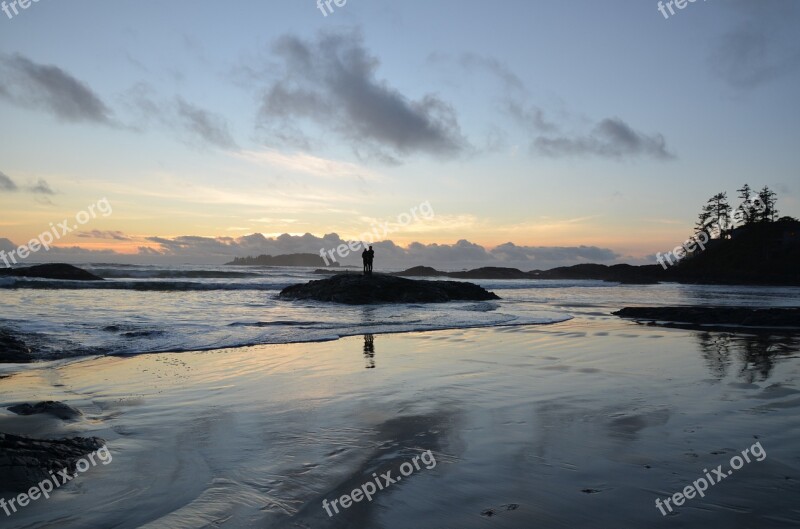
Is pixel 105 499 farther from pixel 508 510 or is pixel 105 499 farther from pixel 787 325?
pixel 787 325

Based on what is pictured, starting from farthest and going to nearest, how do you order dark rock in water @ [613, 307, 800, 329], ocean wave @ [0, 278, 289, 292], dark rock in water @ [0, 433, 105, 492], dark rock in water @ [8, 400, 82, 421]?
ocean wave @ [0, 278, 289, 292] < dark rock in water @ [613, 307, 800, 329] < dark rock in water @ [8, 400, 82, 421] < dark rock in water @ [0, 433, 105, 492]

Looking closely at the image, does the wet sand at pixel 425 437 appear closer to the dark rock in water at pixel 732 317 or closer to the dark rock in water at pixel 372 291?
the dark rock in water at pixel 732 317

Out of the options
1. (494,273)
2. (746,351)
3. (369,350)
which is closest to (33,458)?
(369,350)

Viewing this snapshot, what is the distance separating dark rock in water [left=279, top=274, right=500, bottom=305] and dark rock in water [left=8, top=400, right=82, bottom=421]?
20467mm

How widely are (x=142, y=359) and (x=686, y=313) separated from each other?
1838cm

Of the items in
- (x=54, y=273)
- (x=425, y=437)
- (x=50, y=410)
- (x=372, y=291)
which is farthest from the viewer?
(x=54, y=273)

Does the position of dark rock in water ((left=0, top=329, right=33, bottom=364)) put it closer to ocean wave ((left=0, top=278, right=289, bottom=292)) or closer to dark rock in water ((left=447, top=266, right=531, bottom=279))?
ocean wave ((left=0, top=278, right=289, bottom=292))

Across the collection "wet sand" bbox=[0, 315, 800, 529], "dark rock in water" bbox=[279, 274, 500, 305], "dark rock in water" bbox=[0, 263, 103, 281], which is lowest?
"wet sand" bbox=[0, 315, 800, 529]

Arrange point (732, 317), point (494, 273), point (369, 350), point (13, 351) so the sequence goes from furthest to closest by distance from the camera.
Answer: point (494, 273)
point (732, 317)
point (369, 350)
point (13, 351)

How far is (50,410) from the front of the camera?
611 centimetres

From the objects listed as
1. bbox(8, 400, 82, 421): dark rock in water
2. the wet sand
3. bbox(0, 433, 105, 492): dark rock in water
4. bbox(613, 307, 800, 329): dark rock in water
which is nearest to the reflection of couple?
bbox(613, 307, 800, 329): dark rock in water

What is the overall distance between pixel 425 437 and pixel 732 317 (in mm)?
16735

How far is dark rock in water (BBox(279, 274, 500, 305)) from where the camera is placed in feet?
91.2

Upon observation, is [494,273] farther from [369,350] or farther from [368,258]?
[369,350]
